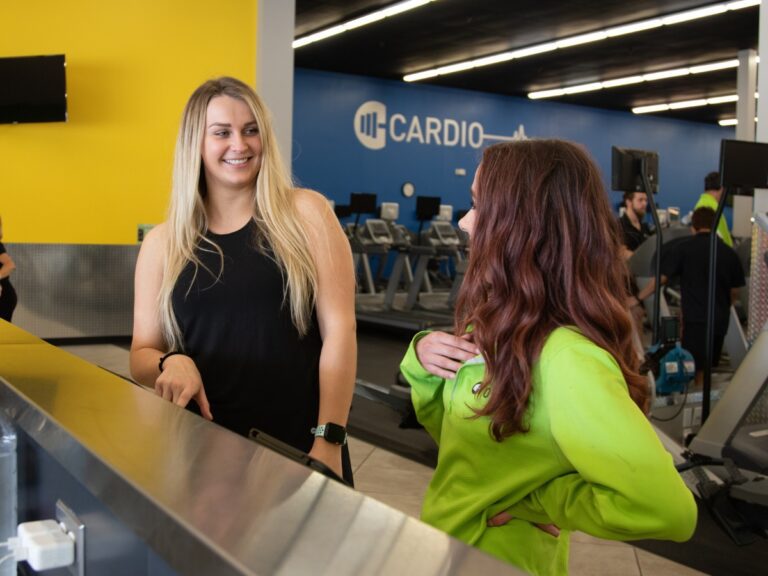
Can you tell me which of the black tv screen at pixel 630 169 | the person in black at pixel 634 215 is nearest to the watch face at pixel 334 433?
the black tv screen at pixel 630 169

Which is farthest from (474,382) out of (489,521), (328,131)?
(328,131)

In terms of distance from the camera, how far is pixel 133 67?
7.51 m

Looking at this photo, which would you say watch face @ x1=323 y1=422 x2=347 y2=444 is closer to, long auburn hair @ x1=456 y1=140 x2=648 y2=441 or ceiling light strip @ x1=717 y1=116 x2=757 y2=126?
long auburn hair @ x1=456 y1=140 x2=648 y2=441

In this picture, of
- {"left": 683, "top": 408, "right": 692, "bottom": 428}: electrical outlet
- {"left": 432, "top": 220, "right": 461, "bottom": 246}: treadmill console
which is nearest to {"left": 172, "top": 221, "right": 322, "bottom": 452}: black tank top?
{"left": 683, "top": 408, "right": 692, "bottom": 428}: electrical outlet

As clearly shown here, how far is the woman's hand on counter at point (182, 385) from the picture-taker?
1.49 metres

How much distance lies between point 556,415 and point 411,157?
13.9 m

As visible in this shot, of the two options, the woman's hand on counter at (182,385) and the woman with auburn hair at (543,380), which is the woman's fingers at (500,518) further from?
the woman's hand on counter at (182,385)

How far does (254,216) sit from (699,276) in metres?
4.41

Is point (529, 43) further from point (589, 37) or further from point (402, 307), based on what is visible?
point (402, 307)

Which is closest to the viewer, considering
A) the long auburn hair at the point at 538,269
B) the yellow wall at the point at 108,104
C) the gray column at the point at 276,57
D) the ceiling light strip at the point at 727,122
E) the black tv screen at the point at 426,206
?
the long auburn hair at the point at 538,269

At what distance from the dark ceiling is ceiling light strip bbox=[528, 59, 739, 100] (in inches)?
9.8

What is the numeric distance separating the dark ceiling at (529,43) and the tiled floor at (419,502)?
271 inches

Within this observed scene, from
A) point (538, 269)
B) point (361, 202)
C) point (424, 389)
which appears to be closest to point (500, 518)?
point (424, 389)

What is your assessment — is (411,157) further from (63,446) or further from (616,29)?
(63,446)
